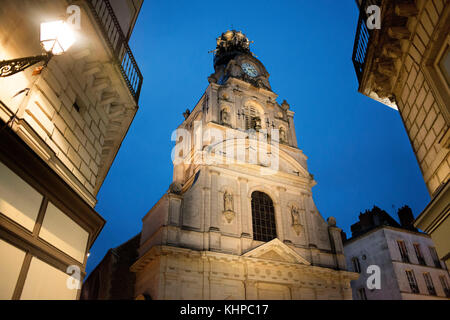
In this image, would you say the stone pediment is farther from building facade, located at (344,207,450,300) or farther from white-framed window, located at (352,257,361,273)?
white-framed window, located at (352,257,361,273)

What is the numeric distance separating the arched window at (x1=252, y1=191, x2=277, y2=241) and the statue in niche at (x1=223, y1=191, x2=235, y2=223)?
161 cm

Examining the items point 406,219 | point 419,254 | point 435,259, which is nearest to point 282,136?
point 406,219

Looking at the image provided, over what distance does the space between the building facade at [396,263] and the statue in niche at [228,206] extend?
1297cm

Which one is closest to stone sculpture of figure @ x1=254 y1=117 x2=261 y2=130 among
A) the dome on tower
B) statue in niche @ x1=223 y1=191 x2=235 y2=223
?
statue in niche @ x1=223 y1=191 x2=235 y2=223

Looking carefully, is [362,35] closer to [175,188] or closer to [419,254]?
[175,188]

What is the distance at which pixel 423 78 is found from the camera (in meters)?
Result: 6.99

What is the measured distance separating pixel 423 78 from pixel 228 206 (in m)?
12.5

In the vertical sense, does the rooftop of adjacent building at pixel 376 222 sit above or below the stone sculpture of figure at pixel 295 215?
above

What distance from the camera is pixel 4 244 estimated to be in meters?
5.15

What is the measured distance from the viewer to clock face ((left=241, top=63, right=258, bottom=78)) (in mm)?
27797

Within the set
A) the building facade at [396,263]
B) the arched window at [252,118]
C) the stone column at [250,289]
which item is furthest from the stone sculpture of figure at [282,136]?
the stone column at [250,289]

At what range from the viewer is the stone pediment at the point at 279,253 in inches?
683

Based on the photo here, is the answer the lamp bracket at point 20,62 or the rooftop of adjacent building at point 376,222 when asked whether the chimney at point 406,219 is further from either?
the lamp bracket at point 20,62
